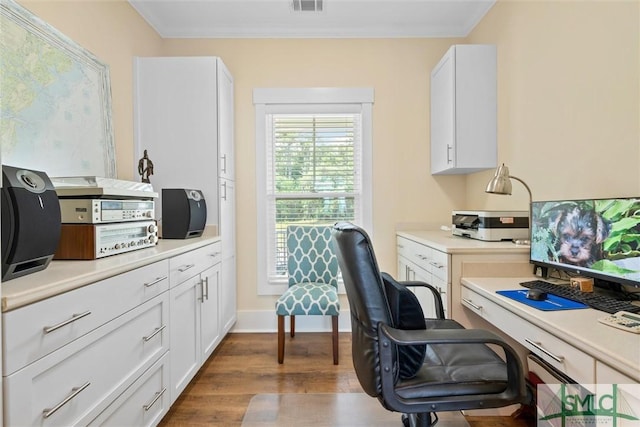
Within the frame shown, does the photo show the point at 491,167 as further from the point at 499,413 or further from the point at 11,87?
the point at 11,87

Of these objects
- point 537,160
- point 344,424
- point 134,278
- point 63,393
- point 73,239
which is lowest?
point 344,424

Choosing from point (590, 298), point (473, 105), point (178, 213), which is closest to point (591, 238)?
point (590, 298)

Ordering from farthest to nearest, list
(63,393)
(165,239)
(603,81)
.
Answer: (165,239)
(603,81)
(63,393)

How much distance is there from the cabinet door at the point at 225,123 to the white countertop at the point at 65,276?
1.18 metres

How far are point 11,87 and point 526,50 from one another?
9.31 feet

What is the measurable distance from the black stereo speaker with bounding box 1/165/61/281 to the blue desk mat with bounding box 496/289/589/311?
1.72 metres

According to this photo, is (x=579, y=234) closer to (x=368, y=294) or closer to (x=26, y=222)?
(x=368, y=294)

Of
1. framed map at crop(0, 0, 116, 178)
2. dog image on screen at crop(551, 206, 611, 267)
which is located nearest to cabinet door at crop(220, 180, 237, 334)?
framed map at crop(0, 0, 116, 178)

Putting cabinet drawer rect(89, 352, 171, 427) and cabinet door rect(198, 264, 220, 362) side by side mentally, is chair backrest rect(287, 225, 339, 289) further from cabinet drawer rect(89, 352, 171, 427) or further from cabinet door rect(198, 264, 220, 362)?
cabinet drawer rect(89, 352, 171, 427)

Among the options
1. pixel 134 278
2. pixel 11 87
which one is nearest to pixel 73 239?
pixel 134 278

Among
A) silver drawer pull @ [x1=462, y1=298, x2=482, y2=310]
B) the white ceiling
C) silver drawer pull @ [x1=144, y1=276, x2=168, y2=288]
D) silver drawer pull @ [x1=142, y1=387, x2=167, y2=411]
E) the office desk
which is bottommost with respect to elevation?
silver drawer pull @ [x1=142, y1=387, x2=167, y2=411]

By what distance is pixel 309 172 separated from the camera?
118 inches

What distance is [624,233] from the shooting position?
1199 millimetres

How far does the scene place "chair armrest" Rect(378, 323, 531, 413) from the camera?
103 cm
